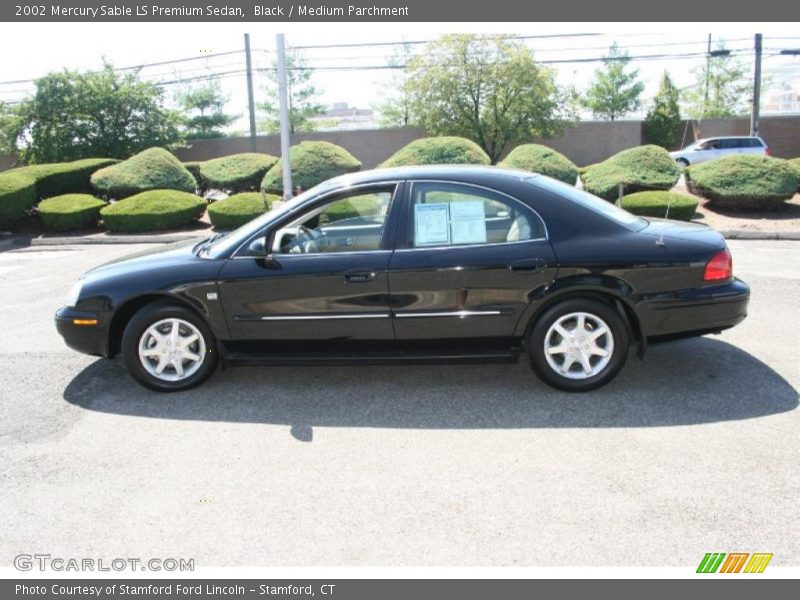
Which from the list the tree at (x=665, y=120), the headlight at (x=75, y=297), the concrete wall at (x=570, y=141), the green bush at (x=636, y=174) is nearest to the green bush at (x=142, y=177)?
the green bush at (x=636, y=174)

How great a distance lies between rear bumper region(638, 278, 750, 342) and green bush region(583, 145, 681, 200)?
32.5 feet

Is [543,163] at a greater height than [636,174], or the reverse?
[543,163]

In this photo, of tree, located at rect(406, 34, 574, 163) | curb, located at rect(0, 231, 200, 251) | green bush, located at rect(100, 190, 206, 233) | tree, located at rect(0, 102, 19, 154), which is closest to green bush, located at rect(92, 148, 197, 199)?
green bush, located at rect(100, 190, 206, 233)

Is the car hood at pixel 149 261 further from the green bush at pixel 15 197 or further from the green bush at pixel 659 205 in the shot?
the green bush at pixel 15 197

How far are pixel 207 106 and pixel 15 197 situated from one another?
39.7m

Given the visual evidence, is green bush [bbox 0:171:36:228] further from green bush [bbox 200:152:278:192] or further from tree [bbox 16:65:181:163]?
tree [bbox 16:65:181:163]

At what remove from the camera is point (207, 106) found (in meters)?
52.1

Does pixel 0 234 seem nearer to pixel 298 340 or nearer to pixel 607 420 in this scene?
pixel 298 340

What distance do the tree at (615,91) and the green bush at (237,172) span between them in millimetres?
35458

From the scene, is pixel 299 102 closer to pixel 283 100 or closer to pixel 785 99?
pixel 283 100

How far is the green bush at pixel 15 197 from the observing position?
14.8 meters

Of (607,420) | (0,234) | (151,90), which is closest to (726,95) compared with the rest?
(151,90)

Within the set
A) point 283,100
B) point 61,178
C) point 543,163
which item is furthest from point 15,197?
point 543,163

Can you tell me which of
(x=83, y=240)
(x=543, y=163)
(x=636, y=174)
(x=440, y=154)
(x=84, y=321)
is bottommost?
(x=83, y=240)
